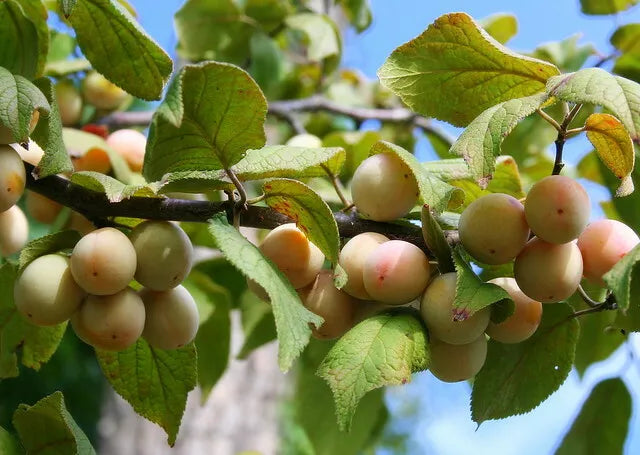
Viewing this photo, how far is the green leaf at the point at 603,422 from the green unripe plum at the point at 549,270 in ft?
1.04

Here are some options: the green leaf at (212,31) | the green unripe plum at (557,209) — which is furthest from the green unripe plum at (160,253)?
the green leaf at (212,31)

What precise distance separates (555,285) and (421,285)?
0.26 feet

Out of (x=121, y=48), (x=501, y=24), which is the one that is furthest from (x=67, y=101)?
(x=501, y=24)

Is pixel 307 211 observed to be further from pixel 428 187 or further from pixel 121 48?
pixel 121 48

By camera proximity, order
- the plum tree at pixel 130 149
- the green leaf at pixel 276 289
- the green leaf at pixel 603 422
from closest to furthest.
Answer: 1. the green leaf at pixel 276 289
2. the green leaf at pixel 603 422
3. the plum tree at pixel 130 149

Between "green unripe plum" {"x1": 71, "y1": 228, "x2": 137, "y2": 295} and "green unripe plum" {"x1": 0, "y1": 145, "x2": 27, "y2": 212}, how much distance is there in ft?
0.21

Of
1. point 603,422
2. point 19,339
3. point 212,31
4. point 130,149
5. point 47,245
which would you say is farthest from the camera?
point 212,31

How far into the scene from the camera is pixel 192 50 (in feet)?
4.35

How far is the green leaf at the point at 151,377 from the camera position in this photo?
1.99 feet

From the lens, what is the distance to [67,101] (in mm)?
1043

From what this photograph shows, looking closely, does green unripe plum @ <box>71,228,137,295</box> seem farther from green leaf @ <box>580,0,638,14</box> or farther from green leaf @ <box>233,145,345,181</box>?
green leaf @ <box>580,0,638,14</box>

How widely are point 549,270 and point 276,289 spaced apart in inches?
6.3

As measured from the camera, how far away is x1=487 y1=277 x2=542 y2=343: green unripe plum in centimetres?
51

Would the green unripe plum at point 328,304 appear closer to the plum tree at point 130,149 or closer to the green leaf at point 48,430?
the green leaf at point 48,430
